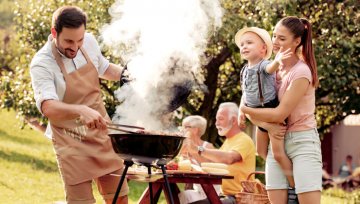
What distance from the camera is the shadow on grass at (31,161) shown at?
558 inches

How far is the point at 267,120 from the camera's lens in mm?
4574

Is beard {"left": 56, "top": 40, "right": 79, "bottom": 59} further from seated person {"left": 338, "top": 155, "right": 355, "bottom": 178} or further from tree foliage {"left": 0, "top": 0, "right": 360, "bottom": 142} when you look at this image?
tree foliage {"left": 0, "top": 0, "right": 360, "bottom": 142}

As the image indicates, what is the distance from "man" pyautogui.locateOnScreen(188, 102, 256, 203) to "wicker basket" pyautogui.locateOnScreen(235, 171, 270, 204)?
1.33 ft

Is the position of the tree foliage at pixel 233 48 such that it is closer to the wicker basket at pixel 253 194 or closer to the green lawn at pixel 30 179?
the green lawn at pixel 30 179

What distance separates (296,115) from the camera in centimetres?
454

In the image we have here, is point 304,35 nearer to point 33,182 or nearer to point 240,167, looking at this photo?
point 240,167

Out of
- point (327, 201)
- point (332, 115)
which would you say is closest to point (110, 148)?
point (327, 201)

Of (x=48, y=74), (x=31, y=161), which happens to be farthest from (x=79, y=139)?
(x=31, y=161)

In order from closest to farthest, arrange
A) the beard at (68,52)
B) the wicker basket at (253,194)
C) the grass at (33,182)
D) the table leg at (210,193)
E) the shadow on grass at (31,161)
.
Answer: the beard at (68,52) → the wicker basket at (253,194) → the table leg at (210,193) → the grass at (33,182) → the shadow on grass at (31,161)

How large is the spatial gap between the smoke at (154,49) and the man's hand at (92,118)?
91 centimetres

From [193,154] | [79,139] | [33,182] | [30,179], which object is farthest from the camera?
[30,179]

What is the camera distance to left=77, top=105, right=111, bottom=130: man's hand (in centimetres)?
443

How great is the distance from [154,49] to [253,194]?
56.6 inches

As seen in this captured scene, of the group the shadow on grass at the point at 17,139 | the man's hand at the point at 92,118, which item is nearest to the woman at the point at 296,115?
the man's hand at the point at 92,118
